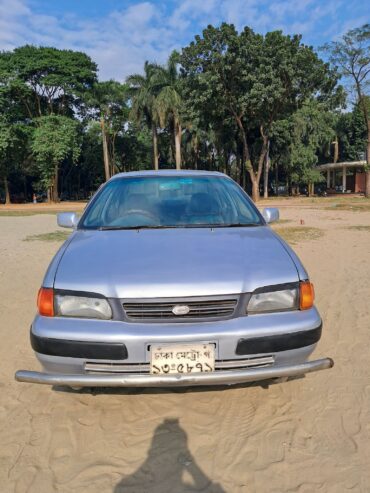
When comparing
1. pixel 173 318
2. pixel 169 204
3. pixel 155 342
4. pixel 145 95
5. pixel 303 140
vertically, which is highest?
pixel 145 95

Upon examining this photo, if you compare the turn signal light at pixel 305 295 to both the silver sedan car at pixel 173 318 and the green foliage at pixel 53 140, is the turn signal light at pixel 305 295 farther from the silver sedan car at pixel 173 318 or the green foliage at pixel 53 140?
the green foliage at pixel 53 140

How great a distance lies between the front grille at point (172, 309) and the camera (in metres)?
2.37

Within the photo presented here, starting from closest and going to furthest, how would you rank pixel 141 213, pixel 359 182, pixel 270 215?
pixel 141 213, pixel 270 215, pixel 359 182

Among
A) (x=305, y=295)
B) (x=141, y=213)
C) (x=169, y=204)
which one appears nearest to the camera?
(x=305, y=295)

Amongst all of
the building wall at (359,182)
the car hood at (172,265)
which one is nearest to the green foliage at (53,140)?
the building wall at (359,182)

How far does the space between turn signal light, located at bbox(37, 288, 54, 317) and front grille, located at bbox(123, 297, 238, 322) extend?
468 millimetres

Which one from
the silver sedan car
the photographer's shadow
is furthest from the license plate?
the photographer's shadow

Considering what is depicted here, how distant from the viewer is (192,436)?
8.32 feet

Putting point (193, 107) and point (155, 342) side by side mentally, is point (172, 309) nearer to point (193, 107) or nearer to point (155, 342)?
point (155, 342)

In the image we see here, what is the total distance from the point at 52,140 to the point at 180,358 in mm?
34448

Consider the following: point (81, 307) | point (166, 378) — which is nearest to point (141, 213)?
point (81, 307)

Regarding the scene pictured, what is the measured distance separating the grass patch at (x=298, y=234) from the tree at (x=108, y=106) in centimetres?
2693

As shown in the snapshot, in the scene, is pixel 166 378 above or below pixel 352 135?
below

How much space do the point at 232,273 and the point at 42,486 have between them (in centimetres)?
153
